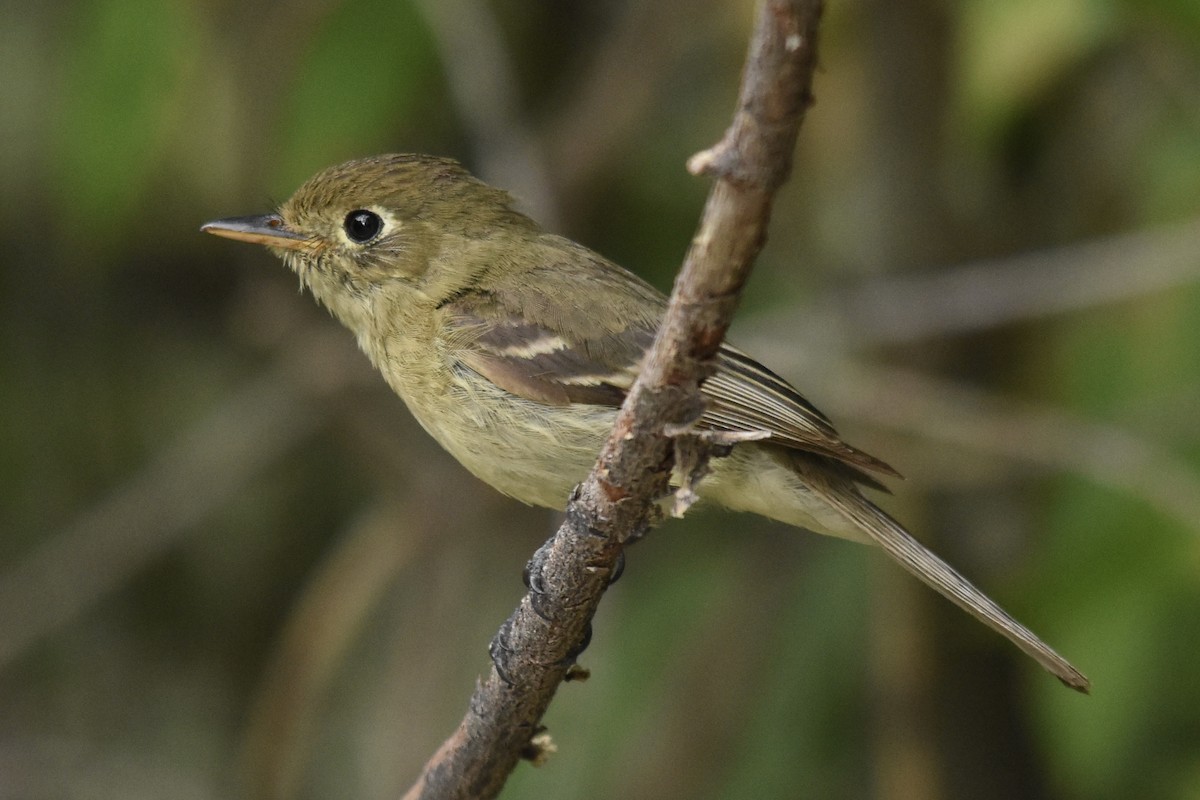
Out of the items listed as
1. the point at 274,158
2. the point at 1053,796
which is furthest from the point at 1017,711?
the point at 274,158

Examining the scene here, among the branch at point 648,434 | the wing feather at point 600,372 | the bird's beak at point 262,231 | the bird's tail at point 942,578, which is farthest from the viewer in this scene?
the bird's beak at point 262,231

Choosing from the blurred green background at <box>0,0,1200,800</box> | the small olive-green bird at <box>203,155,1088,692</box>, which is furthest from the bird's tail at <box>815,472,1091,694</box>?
the blurred green background at <box>0,0,1200,800</box>

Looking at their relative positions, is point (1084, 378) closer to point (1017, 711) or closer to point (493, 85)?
point (1017, 711)

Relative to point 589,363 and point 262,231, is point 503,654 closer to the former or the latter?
point 589,363

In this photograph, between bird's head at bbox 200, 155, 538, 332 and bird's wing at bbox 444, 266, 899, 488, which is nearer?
bird's wing at bbox 444, 266, 899, 488

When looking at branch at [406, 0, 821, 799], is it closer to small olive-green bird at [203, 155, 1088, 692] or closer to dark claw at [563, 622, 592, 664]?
dark claw at [563, 622, 592, 664]

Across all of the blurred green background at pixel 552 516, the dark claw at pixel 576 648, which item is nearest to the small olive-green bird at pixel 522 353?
the dark claw at pixel 576 648

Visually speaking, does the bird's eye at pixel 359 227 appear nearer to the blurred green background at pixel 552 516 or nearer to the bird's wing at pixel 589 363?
the bird's wing at pixel 589 363
